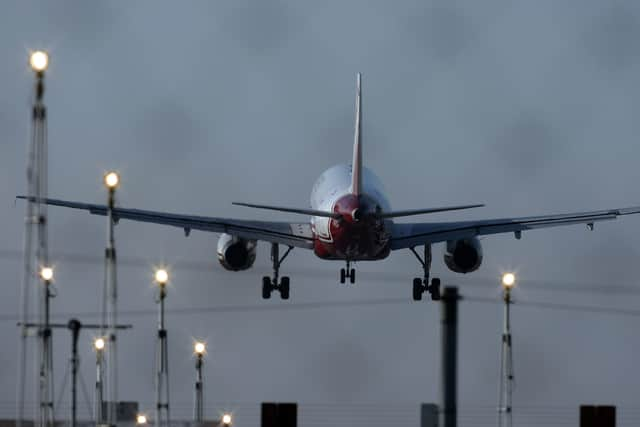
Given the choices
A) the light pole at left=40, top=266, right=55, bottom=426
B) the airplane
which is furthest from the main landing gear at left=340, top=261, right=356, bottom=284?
the light pole at left=40, top=266, right=55, bottom=426

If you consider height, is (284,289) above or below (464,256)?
below

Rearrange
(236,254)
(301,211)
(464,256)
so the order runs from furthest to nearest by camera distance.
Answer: (464,256)
(236,254)
(301,211)

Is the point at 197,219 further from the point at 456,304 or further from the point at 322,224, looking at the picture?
the point at 456,304

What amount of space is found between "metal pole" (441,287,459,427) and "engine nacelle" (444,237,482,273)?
7370 centimetres

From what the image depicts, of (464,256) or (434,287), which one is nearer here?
(434,287)

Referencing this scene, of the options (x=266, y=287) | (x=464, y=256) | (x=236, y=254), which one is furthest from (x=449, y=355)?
(x=266, y=287)

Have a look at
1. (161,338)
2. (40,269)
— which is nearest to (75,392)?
(161,338)

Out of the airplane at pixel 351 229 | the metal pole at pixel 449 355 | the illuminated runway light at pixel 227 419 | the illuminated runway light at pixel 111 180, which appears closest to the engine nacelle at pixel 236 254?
the airplane at pixel 351 229

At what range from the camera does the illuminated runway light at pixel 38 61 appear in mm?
60250

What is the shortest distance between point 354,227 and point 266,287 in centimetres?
1397

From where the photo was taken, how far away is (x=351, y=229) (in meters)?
114

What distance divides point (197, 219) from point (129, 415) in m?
28.5

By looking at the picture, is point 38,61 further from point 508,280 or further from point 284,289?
point 284,289

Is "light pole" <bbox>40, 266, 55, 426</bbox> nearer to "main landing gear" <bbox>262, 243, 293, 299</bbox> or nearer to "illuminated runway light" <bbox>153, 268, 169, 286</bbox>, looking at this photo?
"illuminated runway light" <bbox>153, 268, 169, 286</bbox>
